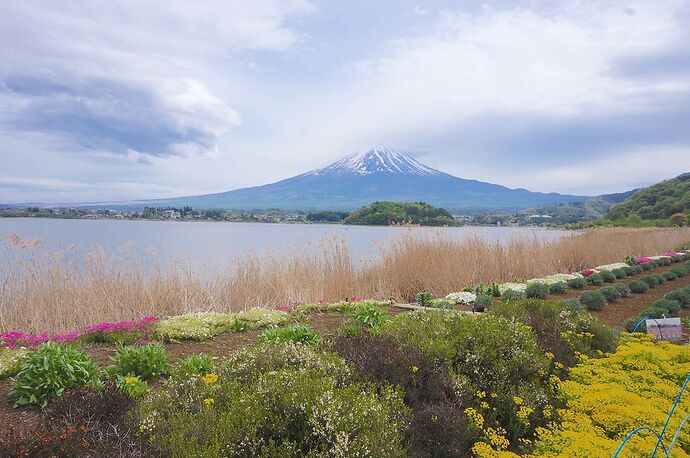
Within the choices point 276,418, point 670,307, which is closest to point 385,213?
point 670,307

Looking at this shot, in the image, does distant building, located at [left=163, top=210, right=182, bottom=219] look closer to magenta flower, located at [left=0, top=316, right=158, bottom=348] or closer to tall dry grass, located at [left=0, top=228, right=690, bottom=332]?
tall dry grass, located at [left=0, top=228, right=690, bottom=332]

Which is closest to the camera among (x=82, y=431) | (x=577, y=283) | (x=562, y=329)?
(x=82, y=431)

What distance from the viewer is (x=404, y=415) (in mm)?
3629

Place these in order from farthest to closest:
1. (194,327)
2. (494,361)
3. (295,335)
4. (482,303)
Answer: (482,303) → (194,327) → (295,335) → (494,361)

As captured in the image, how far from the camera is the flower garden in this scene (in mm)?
2996

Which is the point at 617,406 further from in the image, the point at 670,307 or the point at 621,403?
the point at 670,307

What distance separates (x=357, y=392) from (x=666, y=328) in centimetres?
515

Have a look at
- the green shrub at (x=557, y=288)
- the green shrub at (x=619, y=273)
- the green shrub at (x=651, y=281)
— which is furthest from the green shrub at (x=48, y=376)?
the green shrub at (x=619, y=273)

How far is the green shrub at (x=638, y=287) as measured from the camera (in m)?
11.6

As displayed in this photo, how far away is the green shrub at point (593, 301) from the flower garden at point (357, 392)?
2919mm

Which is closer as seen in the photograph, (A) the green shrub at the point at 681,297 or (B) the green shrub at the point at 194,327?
(B) the green shrub at the point at 194,327

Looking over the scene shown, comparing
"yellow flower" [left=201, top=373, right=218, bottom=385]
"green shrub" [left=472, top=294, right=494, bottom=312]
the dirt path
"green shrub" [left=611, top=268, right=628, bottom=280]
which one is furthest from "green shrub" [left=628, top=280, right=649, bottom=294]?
"yellow flower" [left=201, top=373, right=218, bottom=385]

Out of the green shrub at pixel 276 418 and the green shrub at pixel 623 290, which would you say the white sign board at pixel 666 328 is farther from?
the green shrub at pixel 276 418

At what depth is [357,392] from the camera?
141 inches
